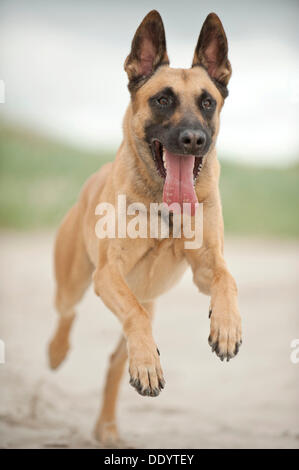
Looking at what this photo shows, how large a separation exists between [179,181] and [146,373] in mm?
1009

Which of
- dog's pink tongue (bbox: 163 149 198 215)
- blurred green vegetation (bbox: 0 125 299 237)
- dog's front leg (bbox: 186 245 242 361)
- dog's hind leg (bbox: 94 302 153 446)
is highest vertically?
blurred green vegetation (bbox: 0 125 299 237)

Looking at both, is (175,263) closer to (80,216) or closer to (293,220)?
(80,216)

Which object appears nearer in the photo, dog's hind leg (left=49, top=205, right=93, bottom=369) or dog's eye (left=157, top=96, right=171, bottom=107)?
dog's eye (left=157, top=96, right=171, bottom=107)

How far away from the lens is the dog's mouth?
3203 mm

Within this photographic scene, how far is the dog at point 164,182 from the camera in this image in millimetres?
3074

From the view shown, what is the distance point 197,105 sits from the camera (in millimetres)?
3314

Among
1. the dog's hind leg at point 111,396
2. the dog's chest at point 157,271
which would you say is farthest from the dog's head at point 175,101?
the dog's hind leg at point 111,396

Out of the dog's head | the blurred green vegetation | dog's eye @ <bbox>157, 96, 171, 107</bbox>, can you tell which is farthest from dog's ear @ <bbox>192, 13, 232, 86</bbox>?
the blurred green vegetation

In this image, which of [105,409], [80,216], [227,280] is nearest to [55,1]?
[80,216]
